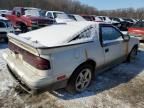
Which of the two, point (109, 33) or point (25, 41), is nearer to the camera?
point (25, 41)

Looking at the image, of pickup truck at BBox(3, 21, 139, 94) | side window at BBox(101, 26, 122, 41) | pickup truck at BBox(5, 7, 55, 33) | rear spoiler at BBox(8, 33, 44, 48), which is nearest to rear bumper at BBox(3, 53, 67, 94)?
pickup truck at BBox(3, 21, 139, 94)

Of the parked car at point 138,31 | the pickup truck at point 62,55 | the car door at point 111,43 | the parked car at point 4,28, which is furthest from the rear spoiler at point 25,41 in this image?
the parked car at point 138,31

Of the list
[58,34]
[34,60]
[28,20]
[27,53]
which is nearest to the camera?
[34,60]

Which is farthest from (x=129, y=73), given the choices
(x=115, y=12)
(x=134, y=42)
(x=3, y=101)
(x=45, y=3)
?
(x=115, y=12)

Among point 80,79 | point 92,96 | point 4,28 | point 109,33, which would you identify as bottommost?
point 92,96

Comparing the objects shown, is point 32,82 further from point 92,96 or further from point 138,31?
point 138,31

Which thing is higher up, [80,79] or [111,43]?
[111,43]

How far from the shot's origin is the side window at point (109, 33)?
5000 millimetres

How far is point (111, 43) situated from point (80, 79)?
4.66ft

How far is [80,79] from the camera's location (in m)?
4.43

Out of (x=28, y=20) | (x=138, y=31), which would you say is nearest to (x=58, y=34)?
(x=138, y=31)

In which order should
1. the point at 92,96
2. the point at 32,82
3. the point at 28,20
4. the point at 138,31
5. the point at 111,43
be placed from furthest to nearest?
1. the point at 28,20
2. the point at 138,31
3. the point at 111,43
4. the point at 92,96
5. the point at 32,82

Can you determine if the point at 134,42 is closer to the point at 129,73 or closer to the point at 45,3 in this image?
the point at 129,73

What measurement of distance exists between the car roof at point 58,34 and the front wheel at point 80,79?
0.70 m
